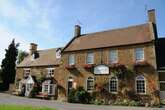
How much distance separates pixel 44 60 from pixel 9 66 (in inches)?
625

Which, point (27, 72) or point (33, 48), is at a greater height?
point (33, 48)

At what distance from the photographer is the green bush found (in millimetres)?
27469

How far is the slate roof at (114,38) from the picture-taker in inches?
1073

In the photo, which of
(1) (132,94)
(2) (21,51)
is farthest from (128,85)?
(2) (21,51)

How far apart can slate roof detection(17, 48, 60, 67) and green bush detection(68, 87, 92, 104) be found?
849cm

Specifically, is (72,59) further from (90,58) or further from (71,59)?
(90,58)

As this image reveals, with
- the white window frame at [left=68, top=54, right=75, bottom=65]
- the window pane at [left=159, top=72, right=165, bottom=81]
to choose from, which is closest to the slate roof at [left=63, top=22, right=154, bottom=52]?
the white window frame at [left=68, top=54, right=75, bottom=65]

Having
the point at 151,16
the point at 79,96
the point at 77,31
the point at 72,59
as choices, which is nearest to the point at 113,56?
the point at 72,59

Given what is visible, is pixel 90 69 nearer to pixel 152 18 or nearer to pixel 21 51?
pixel 152 18

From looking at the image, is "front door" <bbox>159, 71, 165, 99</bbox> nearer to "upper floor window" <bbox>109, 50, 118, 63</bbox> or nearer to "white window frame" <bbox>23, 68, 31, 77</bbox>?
"upper floor window" <bbox>109, 50, 118, 63</bbox>

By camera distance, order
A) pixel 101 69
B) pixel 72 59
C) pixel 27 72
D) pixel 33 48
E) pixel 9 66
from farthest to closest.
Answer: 1. pixel 9 66
2. pixel 33 48
3. pixel 27 72
4. pixel 72 59
5. pixel 101 69

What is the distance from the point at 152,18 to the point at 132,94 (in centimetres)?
1158

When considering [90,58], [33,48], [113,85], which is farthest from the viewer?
[33,48]

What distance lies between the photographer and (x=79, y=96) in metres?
27.4
